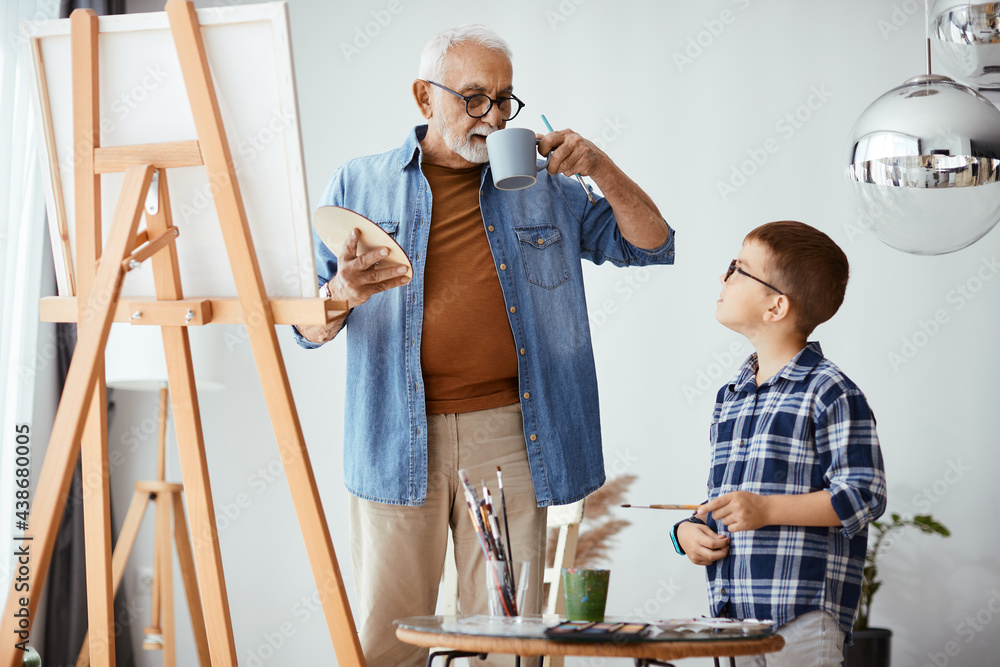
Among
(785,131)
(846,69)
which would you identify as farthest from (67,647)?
(846,69)

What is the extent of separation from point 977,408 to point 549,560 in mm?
1625

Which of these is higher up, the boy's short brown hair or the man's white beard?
the man's white beard

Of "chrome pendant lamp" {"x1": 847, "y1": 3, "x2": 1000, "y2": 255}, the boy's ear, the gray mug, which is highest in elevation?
the gray mug

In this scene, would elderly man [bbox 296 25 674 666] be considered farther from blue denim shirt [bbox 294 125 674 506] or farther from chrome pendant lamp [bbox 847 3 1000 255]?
chrome pendant lamp [bbox 847 3 1000 255]

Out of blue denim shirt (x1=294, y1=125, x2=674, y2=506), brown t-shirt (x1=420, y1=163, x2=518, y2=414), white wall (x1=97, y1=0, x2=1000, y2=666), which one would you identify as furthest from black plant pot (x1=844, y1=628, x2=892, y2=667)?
brown t-shirt (x1=420, y1=163, x2=518, y2=414)

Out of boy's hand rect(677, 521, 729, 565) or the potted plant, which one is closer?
boy's hand rect(677, 521, 729, 565)

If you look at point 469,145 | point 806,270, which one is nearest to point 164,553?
point 469,145

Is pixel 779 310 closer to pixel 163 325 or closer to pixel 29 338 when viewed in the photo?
pixel 163 325

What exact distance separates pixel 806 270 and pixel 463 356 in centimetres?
67

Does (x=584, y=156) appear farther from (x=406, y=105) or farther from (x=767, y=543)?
(x=406, y=105)

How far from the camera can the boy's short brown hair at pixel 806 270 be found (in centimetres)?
154

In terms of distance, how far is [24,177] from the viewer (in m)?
2.63

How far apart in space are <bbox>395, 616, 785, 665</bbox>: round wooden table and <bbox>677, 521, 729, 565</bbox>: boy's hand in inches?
18.0

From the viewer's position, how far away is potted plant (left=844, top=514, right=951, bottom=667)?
8.74ft
